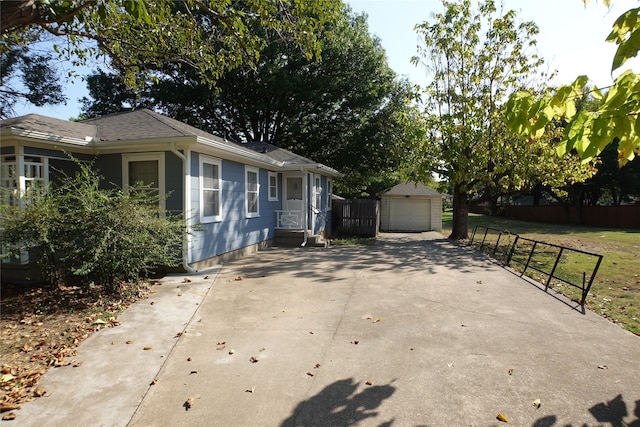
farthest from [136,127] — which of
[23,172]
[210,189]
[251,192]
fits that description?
[251,192]

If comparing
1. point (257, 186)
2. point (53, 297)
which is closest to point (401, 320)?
point (53, 297)

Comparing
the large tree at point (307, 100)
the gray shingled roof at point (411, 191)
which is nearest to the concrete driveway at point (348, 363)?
the large tree at point (307, 100)

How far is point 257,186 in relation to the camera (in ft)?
40.9

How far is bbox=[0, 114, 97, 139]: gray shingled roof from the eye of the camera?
7.84 metres

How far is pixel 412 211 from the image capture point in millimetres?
25578

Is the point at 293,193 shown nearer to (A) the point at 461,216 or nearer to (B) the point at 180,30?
(B) the point at 180,30

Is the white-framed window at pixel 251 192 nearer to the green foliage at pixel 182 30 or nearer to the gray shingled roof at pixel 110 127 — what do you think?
the gray shingled roof at pixel 110 127

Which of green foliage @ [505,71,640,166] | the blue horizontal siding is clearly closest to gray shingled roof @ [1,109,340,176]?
the blue horizontal siding

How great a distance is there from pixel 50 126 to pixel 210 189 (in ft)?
12.0

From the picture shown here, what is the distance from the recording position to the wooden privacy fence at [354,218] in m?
19.3

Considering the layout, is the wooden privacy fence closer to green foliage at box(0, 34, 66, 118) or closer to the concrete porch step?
the concrete porch step

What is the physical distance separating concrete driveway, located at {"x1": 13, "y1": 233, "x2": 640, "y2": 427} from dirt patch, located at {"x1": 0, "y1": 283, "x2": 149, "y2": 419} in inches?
7.4

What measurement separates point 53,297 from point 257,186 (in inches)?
269

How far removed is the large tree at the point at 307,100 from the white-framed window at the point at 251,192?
26.6 feet
